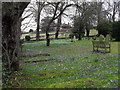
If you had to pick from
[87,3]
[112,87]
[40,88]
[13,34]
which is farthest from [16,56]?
[87,3]

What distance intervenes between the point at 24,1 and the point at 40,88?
431 cm

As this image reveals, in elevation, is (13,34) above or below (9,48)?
above

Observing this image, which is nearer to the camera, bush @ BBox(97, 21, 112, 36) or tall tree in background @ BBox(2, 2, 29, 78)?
tall tree in background @ BBox(2, 2, 29, 78)

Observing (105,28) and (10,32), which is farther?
(105,28)

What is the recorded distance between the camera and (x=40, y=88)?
5.73 meters

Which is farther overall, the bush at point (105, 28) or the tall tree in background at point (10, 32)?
the bush at point (105, 28)

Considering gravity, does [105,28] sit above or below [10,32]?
above

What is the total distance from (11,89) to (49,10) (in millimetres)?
28115

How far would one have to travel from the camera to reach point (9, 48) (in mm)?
7996

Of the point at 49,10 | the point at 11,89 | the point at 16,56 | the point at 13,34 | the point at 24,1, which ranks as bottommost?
the point at 11,89

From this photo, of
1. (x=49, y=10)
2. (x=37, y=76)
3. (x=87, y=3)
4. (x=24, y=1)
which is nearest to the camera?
(x=37, y=76)

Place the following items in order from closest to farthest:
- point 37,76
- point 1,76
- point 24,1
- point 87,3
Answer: point 1,76
point 37,76
point 24,1
point 87,3

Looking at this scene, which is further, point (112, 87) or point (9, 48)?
point (9, 48)

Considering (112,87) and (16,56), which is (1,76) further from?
(112,87)
